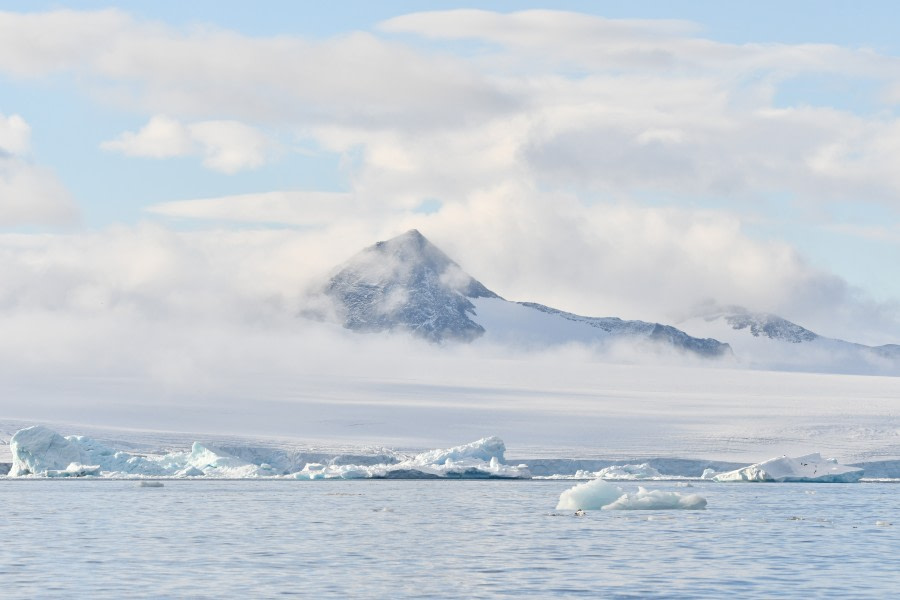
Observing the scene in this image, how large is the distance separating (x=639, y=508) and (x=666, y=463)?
184ft

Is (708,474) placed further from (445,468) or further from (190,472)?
(190,472)

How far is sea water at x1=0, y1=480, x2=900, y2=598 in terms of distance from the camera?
23.1 m

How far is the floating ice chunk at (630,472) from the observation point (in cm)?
8594

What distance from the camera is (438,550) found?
30.0 meters

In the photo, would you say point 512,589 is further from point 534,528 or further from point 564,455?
point 564,455

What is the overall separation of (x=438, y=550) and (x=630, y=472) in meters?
63.9

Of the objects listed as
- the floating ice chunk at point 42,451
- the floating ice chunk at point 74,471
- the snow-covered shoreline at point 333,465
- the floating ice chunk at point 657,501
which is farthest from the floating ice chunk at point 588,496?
the floating ice chunk at point 42,451

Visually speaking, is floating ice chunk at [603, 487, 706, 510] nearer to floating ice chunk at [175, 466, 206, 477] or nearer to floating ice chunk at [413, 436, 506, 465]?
floating ice chunk at [413, 436, 506, 465]

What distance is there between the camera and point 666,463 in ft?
329

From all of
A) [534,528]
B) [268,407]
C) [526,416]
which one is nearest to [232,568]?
[534,528]

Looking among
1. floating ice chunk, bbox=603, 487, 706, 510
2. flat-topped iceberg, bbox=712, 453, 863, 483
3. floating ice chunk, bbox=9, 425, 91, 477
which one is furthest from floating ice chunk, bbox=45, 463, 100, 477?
floating ice chunk, bbox=603, 487, 706, 510

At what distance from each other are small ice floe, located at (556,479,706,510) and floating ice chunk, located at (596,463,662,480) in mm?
39484

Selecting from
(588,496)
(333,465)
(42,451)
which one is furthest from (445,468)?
(588,496)

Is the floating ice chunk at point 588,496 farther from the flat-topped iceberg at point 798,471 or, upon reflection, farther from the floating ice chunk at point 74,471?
the floating ice chunk at point 74,471
